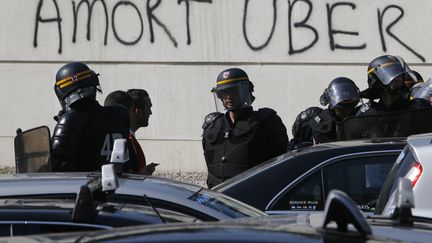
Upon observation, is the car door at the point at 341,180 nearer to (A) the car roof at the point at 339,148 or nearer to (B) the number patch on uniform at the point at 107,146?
(A) the car roof at the point at 339,148

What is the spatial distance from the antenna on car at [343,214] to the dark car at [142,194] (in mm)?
1483

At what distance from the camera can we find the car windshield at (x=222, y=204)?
15.1 ft

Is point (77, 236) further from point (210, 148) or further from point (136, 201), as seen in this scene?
point (210, 148)

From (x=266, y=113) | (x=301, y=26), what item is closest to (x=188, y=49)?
(x=301, y=26)

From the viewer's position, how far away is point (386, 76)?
27.4ft

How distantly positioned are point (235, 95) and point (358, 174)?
1973 millimetres

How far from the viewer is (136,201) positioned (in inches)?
176

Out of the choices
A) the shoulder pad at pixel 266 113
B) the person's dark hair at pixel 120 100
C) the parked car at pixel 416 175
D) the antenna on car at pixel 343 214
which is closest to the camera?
the antenna on car at pixel 343 214

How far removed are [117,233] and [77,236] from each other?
0.17 m

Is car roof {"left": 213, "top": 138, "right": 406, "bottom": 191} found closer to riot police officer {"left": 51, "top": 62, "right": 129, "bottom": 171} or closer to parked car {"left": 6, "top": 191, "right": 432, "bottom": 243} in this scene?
riot police officer {"left": 51, "top": 62, "right": 129, "bottom": 171}

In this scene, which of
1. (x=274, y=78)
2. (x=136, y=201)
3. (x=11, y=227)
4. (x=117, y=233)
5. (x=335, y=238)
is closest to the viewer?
(x=335, y=238)

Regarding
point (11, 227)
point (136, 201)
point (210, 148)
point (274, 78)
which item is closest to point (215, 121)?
point (210, 148)

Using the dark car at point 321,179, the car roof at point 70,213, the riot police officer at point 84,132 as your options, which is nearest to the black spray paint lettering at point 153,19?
the riot police officer at point 84,132

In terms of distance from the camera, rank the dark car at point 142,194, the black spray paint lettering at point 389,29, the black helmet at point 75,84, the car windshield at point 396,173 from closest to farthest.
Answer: the dark car at point 142,194 → the car windshield at point 396,173 → the black helmet at point 75,84 → the black spray paint lettering at point 389,29
